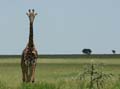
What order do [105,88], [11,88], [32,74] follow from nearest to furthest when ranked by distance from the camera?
[105,88] < [11,88] < [32,74]

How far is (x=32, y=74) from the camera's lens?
18.7 metres

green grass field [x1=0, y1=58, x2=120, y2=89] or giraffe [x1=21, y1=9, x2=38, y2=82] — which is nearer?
giraffe [x1=21, y1=9, x2=38, y2=82]

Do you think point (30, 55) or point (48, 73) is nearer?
point (30, 55)

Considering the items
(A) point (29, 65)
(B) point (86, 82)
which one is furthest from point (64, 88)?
(A) point (29, 65)

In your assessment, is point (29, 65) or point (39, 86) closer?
point (39, 86)

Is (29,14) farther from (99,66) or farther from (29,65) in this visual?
(99,66)

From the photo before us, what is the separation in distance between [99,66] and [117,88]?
0.78 meters

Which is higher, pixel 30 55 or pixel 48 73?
pixel 30 55

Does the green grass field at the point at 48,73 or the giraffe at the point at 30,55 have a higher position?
the giraffe at the point at 30,55

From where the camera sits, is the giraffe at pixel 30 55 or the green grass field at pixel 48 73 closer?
the giraffe at pixel 30 55

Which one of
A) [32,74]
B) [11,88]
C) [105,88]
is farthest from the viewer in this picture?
[32,74]

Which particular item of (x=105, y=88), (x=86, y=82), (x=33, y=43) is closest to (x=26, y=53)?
(x=33, y=43)

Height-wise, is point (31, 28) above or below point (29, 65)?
above

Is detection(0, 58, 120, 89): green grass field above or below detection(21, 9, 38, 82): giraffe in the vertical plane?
below
